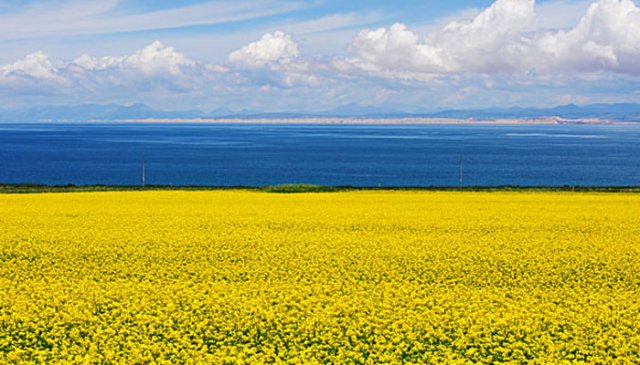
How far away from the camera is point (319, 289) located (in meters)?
17.4

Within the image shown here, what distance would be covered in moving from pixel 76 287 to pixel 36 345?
14.9ft

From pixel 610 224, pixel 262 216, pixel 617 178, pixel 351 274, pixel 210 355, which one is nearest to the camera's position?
pixel 210 355

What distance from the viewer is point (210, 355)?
12633 millimetres

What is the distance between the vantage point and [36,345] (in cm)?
1329

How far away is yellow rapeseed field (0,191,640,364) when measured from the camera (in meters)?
13.2

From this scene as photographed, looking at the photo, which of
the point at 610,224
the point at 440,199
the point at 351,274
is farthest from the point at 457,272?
the point at 440,199

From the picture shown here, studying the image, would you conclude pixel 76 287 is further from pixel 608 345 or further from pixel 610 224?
pixel 610 224

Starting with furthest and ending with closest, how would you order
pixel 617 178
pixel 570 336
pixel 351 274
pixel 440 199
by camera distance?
pixel 617 178, pixel 440 199, pixel 351 274, pixel 570 336

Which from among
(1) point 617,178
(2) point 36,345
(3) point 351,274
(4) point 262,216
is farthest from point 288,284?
(1) point 617,178

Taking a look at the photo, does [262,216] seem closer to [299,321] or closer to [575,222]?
[575,222]

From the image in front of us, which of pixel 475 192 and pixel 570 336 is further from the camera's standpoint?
pixel 475 192

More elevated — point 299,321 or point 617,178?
point 299,321

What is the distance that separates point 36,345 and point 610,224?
77.0 ft

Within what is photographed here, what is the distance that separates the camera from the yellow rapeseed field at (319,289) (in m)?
13.2
